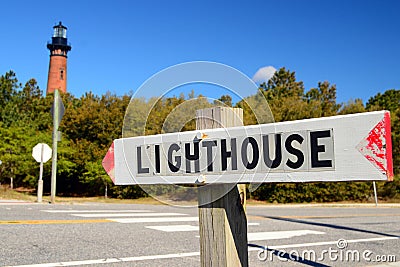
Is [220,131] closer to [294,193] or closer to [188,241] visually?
[188,241]

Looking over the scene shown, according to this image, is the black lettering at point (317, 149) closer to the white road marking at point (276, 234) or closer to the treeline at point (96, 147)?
the white road marking at point (276, 234)

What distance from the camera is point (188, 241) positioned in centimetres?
693

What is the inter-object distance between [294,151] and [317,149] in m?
0.09

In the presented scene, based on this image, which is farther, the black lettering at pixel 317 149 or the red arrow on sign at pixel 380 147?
the black lettering at pixel 317 149

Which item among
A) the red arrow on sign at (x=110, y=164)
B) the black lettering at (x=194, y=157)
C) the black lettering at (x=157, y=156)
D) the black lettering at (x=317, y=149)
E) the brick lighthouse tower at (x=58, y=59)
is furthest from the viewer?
the brick lighthouse tower at (x=58, y=59)

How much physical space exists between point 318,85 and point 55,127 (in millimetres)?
29783

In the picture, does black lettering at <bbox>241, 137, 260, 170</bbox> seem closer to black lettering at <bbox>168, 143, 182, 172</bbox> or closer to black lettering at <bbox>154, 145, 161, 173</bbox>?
black lettering at <bbox>168, 143, 182, 172</bbox>

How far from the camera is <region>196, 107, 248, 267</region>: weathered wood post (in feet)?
6.34

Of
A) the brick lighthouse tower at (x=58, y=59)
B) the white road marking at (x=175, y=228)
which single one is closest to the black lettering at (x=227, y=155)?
the white road marking at (x=175, y=228)

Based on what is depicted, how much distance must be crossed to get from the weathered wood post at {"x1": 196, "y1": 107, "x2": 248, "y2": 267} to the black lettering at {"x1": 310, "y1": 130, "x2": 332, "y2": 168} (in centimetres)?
39

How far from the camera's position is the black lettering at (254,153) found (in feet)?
5.80

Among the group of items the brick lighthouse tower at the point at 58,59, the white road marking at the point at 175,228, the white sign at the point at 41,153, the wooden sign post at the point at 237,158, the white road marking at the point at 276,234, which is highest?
the brick lighthouse tower at the point at 58,59

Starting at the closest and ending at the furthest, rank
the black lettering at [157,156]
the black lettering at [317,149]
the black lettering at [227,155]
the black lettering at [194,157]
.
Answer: the black lettering at [317,149]
the black lettering at [227,155]
the black lettering at [194,157]
the black lettering at [157,156]

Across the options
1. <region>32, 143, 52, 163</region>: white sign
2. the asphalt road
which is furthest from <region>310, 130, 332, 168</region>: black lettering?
<region>32, 143, 52, 163</region>: white sign
